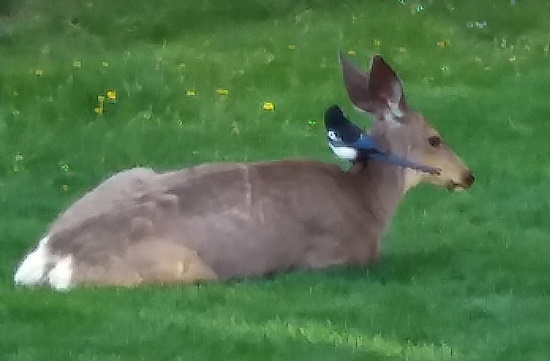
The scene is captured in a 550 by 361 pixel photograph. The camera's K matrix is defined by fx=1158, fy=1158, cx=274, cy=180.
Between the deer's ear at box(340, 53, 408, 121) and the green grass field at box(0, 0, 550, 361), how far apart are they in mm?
792

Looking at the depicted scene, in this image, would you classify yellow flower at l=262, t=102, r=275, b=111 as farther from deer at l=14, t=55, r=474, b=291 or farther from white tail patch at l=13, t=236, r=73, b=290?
white tail patch at l=13, t=236, r=73, b=290

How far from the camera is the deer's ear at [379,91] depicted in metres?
6.14

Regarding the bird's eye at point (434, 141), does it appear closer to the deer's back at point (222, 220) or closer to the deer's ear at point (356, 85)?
the deer's ear at point (356, 85)

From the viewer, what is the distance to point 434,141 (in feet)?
20.7

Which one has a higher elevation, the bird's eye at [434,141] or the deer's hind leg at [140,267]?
the bird's eye at [434,141]

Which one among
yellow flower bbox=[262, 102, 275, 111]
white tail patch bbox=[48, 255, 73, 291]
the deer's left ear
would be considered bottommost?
white tail patch bbox=[48, 255, 73, 291]

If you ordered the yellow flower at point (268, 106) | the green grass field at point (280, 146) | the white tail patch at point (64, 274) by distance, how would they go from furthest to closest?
the yellow flower at point (268, 106) < the white tail patch at point (64, 274) < the green grass field at point (280, 146)

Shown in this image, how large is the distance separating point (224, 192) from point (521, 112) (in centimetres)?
538

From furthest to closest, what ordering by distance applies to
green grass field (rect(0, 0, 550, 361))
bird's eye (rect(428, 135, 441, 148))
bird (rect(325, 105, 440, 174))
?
bird's eye (rect(428, 135, 441, 148)) → bird (rect(325, 105, 440, 174)) → green grass field (rect(0, 0, 550, 361))

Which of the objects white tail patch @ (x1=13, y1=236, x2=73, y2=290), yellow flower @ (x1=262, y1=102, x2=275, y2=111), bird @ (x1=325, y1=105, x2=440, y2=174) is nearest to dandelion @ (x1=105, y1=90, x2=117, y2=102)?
yellow flower @ (x1=262, y1=102, x2=275, y2=111)

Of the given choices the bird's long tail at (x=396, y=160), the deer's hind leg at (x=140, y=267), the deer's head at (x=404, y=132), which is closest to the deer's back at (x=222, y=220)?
the deer's hind leg at (x=140, y=267)

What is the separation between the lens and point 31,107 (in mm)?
10852

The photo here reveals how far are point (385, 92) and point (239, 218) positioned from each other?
3.97ft

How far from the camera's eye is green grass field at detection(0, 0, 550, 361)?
4688mm
